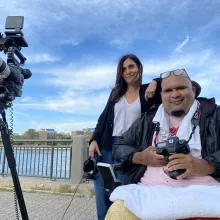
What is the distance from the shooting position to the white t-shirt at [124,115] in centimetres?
256

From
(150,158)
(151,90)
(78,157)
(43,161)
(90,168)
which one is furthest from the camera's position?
(43,161)

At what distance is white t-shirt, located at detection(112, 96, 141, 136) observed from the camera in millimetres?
2557

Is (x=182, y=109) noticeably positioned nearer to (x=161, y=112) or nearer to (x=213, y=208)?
(x=161, y=112)

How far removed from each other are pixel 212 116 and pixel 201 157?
0.31 metres

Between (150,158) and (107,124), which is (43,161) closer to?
(107,124)

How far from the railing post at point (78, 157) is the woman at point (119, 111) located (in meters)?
3.91

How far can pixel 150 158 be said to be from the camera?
188cm

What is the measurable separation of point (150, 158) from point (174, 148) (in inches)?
10.9

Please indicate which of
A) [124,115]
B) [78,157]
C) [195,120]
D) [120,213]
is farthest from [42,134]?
[120,213]

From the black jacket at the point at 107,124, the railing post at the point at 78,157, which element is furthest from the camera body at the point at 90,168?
the railing post at the point at 78,157

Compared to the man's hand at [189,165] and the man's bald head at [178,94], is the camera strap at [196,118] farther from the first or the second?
the man's hand at [189,165]

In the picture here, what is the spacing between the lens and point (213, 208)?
1374mm

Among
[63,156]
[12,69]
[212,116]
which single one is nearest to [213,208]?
[212,116]

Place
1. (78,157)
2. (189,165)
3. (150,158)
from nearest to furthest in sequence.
Result: (189,165) < (150,158) < (78,157)
